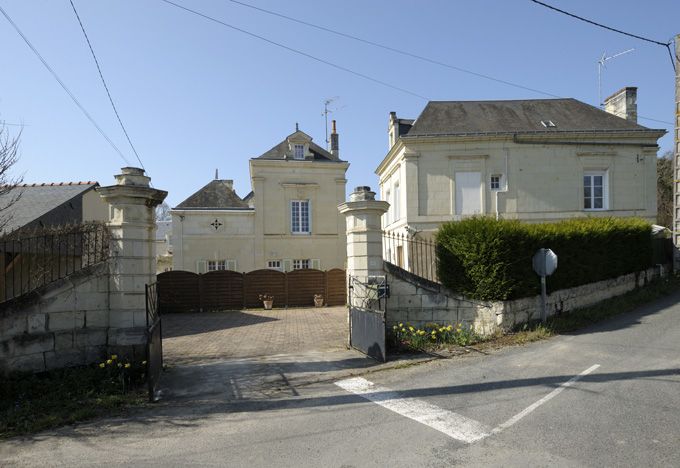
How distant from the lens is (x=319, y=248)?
78.6 feet

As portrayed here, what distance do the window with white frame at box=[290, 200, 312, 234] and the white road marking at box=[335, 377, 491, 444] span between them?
18040 mm

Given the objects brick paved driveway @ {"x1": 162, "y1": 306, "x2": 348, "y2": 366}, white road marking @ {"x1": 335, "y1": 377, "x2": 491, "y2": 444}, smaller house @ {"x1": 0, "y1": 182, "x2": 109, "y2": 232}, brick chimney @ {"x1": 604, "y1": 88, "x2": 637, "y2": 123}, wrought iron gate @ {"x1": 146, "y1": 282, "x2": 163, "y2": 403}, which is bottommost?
brick paved driveway @ {"x1": 162, "y1": 306, "x2": 348, "y2": 366}

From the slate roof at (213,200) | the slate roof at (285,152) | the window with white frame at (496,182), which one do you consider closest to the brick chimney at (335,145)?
the slate roof at (285,152)

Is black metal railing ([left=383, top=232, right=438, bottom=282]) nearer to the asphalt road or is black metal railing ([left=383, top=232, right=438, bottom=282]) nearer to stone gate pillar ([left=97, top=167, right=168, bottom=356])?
the asphalt road

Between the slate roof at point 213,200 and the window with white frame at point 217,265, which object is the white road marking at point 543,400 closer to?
the window with white frame at point 217,265

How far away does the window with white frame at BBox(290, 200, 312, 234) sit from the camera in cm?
2409

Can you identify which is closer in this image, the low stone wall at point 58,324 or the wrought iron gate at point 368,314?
the low stone wall at point 58,324

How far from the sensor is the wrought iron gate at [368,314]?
754cm

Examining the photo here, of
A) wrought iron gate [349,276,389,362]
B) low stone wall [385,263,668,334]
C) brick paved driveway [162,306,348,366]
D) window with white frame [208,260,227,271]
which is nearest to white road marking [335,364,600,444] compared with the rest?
wrought iron gate [349,276,389,362]

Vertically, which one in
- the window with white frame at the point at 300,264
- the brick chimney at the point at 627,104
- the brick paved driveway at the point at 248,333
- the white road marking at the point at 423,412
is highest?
the brick chimney at the point at 627,104

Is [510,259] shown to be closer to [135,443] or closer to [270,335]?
[270,335]

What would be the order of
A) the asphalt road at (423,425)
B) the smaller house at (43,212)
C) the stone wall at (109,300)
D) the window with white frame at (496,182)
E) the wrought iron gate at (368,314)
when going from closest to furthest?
the asphalt road at (423,425) < the stone wall at (109,300) < the wrought iron gate at (368,314) < the smaller house at (43,212) < the window with white frame at (496,182)

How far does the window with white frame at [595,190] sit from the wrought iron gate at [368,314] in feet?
49.0

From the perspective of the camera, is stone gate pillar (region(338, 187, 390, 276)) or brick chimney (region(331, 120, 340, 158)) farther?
brick chimney (region(331, 120, 340, 158))
